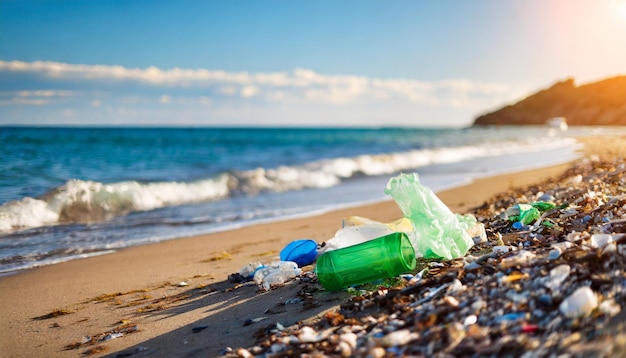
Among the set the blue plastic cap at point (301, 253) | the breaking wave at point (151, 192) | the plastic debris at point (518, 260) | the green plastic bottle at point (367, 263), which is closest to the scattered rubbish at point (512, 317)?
the plastic debris at point (518, 260)

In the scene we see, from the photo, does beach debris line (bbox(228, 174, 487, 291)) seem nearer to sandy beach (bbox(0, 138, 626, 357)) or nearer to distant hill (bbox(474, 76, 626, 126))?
sandy beach (bbox(0, 138, 626, 357))

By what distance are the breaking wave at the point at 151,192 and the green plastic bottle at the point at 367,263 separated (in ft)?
19.6

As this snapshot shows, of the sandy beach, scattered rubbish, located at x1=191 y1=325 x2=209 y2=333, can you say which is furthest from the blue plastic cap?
scattered rubbish, located at x1=191 y1=325 x2=209 y2=333

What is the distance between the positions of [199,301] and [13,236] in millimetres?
4528

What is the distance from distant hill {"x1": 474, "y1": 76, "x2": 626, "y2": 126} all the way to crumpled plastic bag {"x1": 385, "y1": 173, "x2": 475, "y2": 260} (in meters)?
81.9

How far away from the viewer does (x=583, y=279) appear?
2713 mm

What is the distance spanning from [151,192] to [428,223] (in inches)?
318

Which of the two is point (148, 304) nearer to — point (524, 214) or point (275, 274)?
point (275, 274)

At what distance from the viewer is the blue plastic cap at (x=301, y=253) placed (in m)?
4.78

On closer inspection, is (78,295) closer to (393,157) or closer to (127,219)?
(127,219)

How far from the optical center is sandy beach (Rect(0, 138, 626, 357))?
3.40m

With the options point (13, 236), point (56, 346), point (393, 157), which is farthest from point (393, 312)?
point (393, 157)

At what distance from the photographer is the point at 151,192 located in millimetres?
11039

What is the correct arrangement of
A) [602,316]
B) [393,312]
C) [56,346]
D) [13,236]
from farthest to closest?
[13,236]
[56,346]
[393,312]
[602,316]
